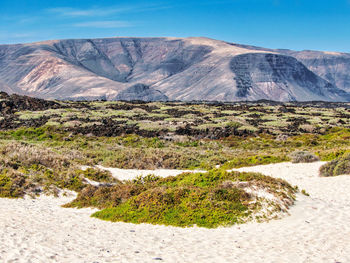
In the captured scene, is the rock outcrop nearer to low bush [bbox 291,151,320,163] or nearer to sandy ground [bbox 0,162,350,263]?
low bush [bbox 291,151,320,163]

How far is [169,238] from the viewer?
9.92 m

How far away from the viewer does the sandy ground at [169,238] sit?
8219mm

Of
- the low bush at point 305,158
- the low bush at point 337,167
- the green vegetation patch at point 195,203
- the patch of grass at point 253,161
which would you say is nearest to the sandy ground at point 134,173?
the patch of grass at point 253,161

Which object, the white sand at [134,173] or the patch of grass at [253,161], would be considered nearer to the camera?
the white sand at [134,173]

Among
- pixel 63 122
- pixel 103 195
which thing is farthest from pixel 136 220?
pixel 63 122

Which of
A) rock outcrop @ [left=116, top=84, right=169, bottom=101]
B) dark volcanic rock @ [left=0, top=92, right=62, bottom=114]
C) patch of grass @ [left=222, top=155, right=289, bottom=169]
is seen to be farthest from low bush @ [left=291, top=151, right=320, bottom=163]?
rock outcrop @ [left=116, top=84, right=169, bottom=101]

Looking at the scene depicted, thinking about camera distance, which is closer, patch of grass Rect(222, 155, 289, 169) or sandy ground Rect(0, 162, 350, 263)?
sandy ground Rect(0, 162, 350, 263)

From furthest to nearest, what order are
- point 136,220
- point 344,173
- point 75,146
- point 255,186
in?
point 75,146, point 344,173, point 255,186, point 136,220

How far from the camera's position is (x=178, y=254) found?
8547 millimetres

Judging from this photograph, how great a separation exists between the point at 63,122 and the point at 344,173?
30.1 metres

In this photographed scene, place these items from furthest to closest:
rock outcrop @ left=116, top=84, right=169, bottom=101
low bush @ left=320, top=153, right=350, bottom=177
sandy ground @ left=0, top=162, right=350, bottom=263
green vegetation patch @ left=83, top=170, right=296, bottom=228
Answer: rock outcrop @ left=116, top=84, right=169, bottom=101 → low bush @ left=320, top=153, right=350, bottom=177 → green vegetation patch @ left=83, top=170, right=296, bottom=228 → sandy ground @ left=0, top=162, right=350, bottom=263

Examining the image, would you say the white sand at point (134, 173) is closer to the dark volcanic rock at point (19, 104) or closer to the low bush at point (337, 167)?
the low bush at point (337, 167)

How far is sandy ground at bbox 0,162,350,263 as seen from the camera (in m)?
8.22

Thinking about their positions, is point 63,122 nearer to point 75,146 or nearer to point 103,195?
point 75,146
